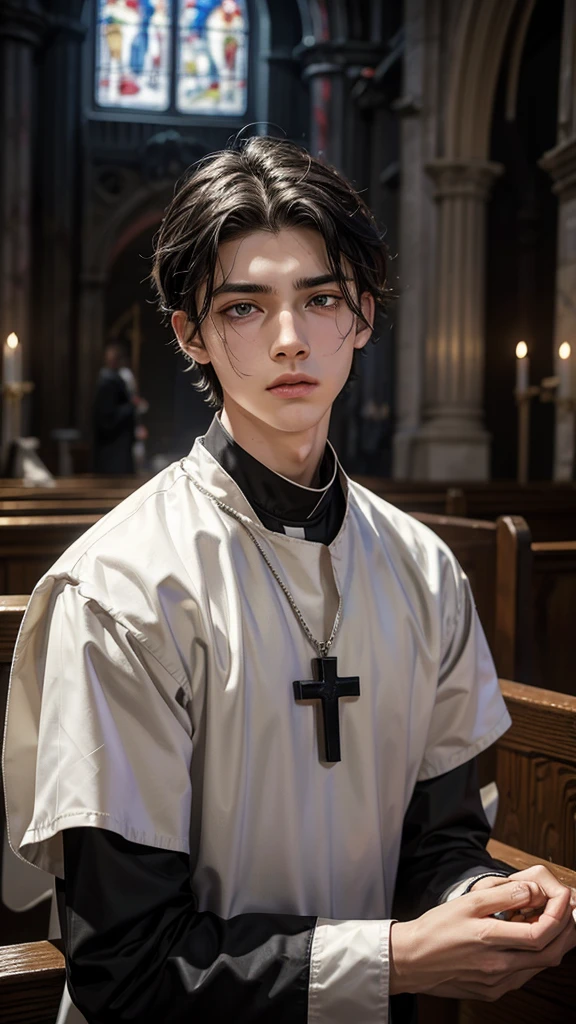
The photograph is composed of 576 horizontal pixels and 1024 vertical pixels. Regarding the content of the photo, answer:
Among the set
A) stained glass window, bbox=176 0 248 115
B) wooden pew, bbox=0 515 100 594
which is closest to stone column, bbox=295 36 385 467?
stained glass window, bbox=176 0 248 115

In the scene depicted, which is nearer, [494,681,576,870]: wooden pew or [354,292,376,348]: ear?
[354,292,376,348]: ear

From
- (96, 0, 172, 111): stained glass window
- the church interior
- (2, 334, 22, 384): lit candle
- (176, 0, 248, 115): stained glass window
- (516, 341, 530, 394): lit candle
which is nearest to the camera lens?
the church interior

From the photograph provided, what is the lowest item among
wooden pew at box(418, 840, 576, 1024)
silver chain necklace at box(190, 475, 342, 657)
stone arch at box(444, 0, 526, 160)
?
wooden pew at box(418, 840, 576, 1024)

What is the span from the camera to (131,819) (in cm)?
114

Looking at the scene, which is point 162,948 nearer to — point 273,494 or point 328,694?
point 328,694

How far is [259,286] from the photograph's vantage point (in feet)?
4.39

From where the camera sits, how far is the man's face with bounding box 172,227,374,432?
4.40ft

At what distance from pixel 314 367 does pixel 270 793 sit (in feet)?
1.75

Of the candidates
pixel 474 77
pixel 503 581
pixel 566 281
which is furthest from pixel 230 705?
pixel 474 77

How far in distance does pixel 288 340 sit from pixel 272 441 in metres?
0.15

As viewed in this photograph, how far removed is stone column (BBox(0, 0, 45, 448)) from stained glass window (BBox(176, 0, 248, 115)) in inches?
133

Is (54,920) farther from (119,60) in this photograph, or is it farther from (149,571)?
(119,60)

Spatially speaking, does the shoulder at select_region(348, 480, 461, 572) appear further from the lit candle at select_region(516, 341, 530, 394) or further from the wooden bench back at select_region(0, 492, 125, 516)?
the lit candle at select_region(516, 341, 530, 394)

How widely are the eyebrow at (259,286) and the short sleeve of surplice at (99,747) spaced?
0.42 m
